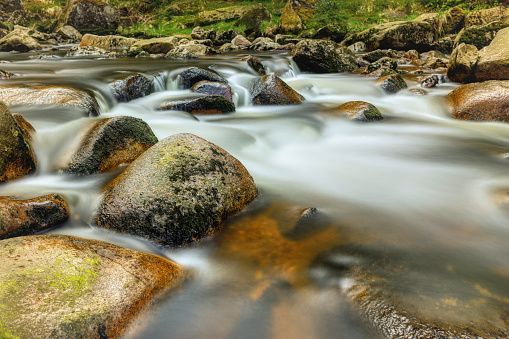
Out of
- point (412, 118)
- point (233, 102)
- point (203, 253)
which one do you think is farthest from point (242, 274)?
point (412, 118)

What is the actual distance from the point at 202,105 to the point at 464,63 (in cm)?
697

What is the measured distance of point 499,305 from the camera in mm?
1931

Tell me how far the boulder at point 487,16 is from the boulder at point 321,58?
10.5m

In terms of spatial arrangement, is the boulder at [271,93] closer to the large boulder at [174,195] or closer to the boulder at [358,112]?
the boulder at [358,112]

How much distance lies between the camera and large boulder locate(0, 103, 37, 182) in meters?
3.11

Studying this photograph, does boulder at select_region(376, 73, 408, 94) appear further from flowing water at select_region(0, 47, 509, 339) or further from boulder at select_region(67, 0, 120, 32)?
boulder at select_region(67, 0, 120, 32)

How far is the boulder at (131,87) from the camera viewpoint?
6781 mm

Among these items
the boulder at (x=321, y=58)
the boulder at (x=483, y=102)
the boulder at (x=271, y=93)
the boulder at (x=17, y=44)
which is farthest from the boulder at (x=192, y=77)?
the boulder at (x=17, y=44)

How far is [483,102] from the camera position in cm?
627

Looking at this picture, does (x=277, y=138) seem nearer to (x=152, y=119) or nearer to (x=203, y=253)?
(x=152, y=119)

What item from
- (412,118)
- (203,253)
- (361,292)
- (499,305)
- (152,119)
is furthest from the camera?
(412,118)

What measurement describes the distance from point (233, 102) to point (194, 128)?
1.94 meters

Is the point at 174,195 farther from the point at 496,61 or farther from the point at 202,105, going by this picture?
the point at 496,61

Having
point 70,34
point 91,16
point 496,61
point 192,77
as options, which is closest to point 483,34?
point 496,61
